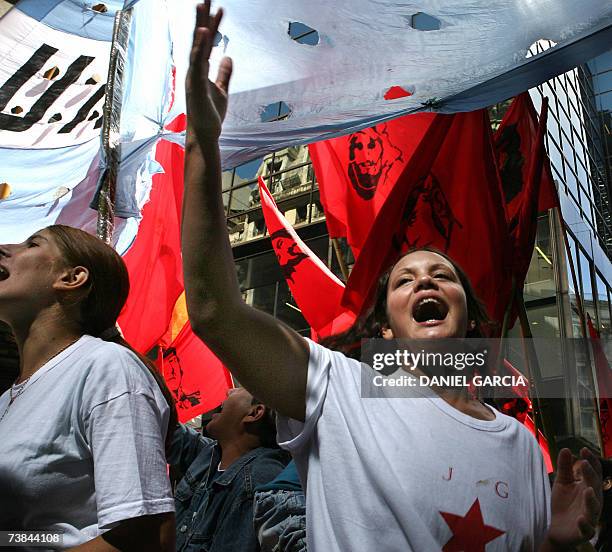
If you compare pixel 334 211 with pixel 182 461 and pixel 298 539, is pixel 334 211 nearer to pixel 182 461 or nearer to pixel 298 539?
pixel 182 461

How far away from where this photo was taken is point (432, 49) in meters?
3.61

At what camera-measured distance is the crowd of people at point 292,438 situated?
126 cm

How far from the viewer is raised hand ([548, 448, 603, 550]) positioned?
1.36m

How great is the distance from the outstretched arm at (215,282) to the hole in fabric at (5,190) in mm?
3601

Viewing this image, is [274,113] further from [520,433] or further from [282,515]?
[520,433]

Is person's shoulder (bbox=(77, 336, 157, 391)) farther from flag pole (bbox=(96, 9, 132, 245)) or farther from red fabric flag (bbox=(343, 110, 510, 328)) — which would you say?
red fabric flag (bbox=(343, 110, 510, 328))

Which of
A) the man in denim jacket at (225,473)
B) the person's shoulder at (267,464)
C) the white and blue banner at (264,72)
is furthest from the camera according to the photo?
the white and blue banner at (264,72)

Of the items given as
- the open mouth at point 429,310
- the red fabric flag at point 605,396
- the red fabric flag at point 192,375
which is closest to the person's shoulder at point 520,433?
the open mouth at point 429,310

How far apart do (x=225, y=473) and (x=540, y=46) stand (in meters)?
2.77

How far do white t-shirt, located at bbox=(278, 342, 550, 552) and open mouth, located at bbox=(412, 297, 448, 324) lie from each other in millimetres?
243

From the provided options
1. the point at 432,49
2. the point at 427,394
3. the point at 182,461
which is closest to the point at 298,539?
the point at 427,394

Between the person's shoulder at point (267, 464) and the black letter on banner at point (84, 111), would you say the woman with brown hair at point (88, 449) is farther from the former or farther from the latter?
the black letter on banner at point (84, 111)

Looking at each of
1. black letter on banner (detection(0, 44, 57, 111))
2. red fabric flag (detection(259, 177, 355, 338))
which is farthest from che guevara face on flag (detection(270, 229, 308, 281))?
black letter on banner (detection(0, 44, 57, 111))

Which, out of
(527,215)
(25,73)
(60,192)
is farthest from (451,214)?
(25,73)
